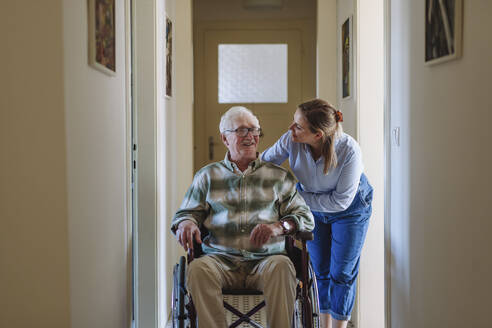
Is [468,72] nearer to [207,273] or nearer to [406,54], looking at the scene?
[406,54]

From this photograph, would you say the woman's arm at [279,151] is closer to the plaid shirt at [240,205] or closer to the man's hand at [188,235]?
the plaid shirt at [240,205]

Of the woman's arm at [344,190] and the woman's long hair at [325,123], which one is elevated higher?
the woman's long hair at [325,123]

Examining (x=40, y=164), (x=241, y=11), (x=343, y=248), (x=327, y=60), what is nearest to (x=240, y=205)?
(x=343, y=248)

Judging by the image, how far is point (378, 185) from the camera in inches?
131

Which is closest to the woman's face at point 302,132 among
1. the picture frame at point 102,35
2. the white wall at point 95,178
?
the white wall at point 95,178

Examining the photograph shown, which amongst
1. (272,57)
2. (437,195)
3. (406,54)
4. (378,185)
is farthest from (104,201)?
(272,57)

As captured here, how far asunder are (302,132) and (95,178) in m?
1.05

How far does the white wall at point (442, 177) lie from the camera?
5.24ft

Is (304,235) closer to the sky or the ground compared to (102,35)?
closer to the ground

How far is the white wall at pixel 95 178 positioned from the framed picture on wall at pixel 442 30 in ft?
3.93

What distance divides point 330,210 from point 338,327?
23.7 inches

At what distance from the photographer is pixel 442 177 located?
191 cm

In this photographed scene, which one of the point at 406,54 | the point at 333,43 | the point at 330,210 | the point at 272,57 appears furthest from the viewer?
the point at 272,57

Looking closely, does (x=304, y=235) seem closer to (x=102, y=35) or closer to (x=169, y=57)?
(x=102, y=35)
